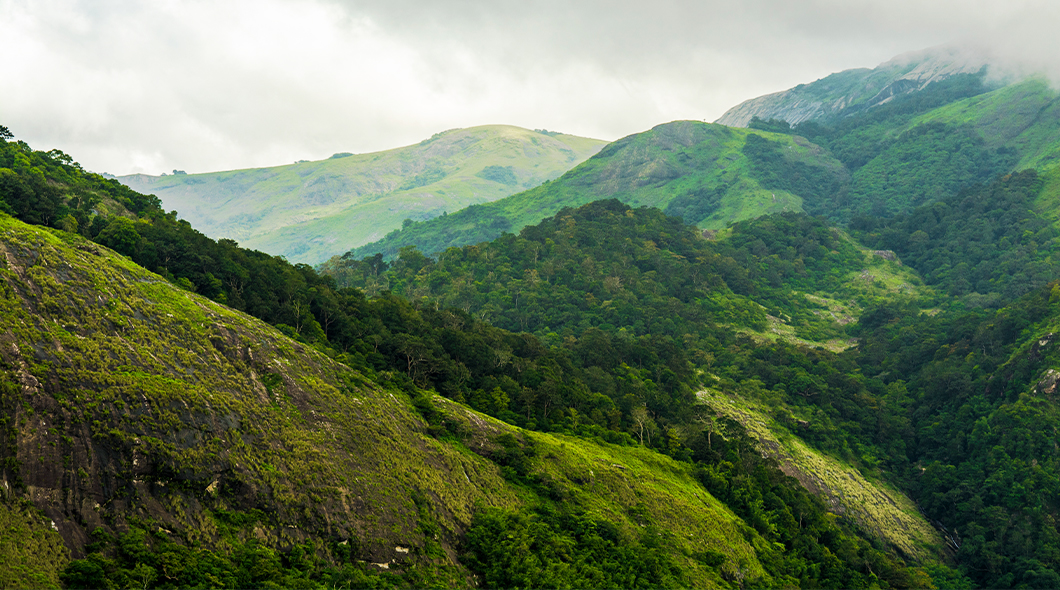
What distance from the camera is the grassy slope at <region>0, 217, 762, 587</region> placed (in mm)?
23406

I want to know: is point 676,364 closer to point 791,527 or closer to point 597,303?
point 597,303

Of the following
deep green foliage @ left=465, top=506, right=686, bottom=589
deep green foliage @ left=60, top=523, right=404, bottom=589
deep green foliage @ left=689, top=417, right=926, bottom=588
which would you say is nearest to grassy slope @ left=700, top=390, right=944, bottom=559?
deep green foliage @ left=689, top=417, right=926, bottom=588

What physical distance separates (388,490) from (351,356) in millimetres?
16648

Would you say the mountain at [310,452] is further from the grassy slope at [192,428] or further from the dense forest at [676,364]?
the dense forest at [676,364]

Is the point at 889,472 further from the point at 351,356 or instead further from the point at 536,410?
the point at 351,356

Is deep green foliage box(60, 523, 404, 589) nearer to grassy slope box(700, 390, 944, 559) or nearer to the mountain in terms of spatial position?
the mountain

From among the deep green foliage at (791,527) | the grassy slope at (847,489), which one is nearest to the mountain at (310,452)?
the deep green foliage at (791,527)

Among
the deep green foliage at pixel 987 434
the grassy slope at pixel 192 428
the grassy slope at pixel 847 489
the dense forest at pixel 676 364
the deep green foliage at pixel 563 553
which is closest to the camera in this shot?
the grassy slope at pixel 192 428

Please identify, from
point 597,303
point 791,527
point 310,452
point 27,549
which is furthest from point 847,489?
point 27,549

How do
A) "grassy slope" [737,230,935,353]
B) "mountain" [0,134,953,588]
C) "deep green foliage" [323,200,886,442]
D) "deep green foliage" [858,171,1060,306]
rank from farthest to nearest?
"deep green foliage" [858,171,1060,306], "grassy slope" [737,230,935,353], "deep green foliage" [323,200,886,442], "mountain" [0,134,953,588]

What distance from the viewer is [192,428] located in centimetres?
2758

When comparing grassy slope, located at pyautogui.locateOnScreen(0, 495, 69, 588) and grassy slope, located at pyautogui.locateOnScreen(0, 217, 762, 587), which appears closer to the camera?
grassy slope, located at pyautogui.locateOnScreen(0, 495, 69, 588)

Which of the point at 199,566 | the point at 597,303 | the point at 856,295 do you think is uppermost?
the point at 856,295

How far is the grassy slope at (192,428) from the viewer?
76.8 feet
